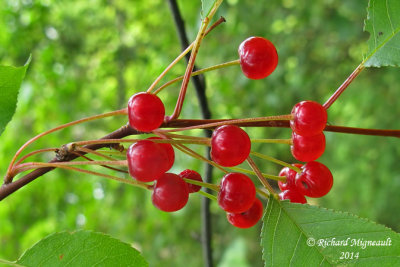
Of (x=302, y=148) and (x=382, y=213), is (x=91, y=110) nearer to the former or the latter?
(x=382, y=213)

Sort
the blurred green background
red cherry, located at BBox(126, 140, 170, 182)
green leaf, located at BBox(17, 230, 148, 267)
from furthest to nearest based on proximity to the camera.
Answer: the blurred green background < green leaf, located at BBox(17, 230, 148, 267) < red cherry, located at BBox(126, 140, 170, 182)

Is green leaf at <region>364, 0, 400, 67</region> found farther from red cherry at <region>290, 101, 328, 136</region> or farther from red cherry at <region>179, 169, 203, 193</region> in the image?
A: red cherry at <region>179, 169, 203, 193</region>

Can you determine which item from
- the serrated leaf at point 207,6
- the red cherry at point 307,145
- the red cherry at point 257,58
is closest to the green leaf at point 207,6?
the serrated leaf at point 207,6

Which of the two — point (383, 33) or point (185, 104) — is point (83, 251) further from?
point (185, 104)

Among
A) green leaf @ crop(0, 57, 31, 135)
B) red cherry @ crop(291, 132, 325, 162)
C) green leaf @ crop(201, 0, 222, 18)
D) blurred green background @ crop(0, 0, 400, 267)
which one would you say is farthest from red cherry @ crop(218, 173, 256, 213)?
blurred green background @ crop(0, 0, 400, 267)

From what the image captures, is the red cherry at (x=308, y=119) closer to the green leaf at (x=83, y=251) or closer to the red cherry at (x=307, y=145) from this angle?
the red cherry at (x=307, y=145)

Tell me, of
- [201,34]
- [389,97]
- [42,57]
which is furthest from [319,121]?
[389,97]

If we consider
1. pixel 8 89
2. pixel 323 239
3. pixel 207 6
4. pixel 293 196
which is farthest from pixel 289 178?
pixel 8 89
